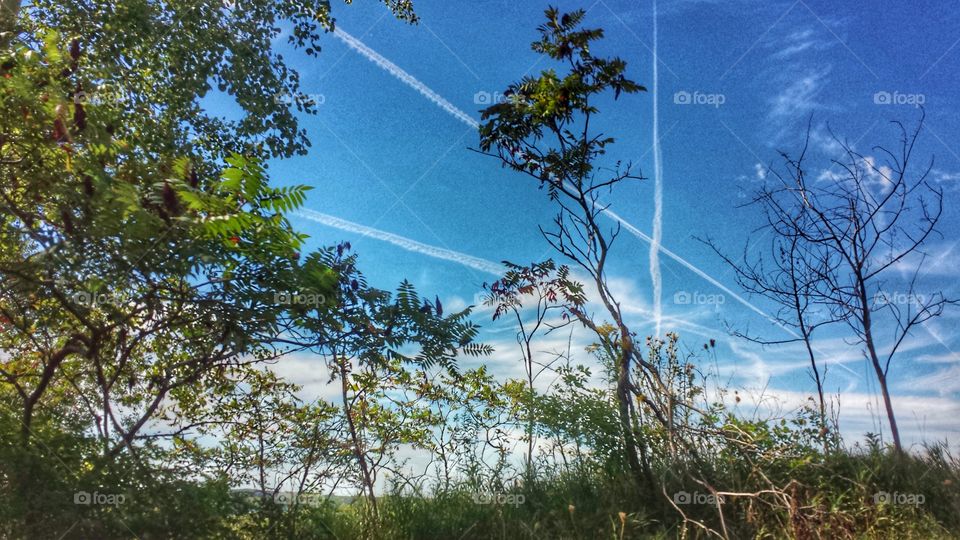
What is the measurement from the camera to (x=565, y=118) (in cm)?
877

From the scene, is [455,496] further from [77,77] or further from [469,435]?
[77,77]

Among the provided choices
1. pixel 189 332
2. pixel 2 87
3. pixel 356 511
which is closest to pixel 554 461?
pixel 356 511

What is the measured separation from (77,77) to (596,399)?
6761 millimetres
